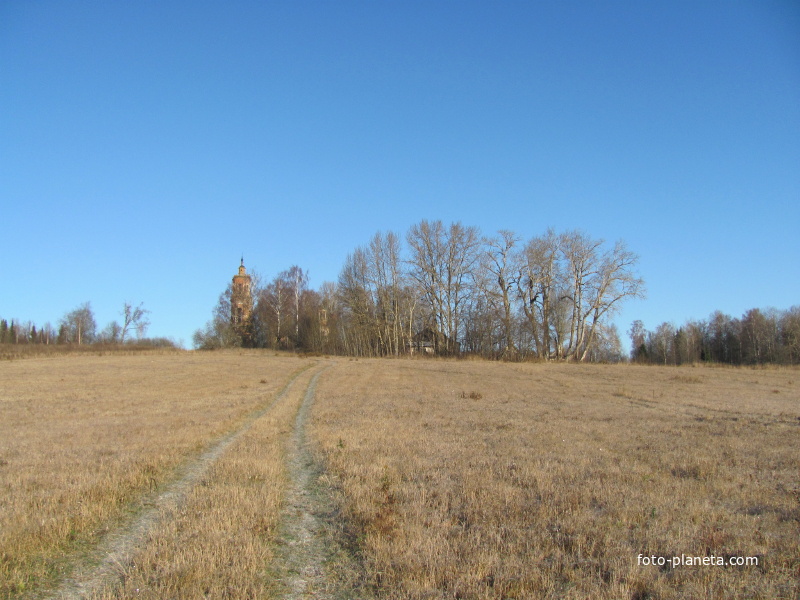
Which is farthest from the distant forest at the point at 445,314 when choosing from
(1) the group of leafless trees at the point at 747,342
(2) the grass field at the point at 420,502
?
(2) the grass field at the point at 420,502

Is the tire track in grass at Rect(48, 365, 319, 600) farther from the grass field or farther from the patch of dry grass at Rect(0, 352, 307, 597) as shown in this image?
the patch of dry grass at Rect(0, 352, 307, 597)

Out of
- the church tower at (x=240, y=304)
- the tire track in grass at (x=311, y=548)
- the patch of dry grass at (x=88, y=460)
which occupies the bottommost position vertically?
the tire track in grass at (x=311, y=548)

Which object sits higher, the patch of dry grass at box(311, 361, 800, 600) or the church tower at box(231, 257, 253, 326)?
the church tower at box(231, 257, 253, 326)

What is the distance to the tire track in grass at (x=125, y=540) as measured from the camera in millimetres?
5352

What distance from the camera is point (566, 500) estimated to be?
25.1 feet

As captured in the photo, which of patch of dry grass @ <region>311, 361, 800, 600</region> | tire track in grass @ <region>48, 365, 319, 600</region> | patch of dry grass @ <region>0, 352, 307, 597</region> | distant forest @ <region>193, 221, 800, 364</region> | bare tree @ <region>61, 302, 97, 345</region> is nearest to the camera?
patch of dry grass @ <region>311, 361, 800, 600</region>

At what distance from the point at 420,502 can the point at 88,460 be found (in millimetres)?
7414

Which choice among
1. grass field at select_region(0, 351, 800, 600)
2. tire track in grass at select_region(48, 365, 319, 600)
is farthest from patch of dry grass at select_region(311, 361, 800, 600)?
tire track in grass at select_region(48, 365, 319, 600)

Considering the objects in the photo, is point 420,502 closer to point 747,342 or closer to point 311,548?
point 311,548

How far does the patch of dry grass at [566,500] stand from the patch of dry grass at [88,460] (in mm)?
2172

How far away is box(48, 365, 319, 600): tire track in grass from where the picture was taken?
5352 mm

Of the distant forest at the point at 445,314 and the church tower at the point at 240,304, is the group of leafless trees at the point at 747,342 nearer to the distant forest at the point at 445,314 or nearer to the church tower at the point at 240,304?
the distant forest at the point at 445,314

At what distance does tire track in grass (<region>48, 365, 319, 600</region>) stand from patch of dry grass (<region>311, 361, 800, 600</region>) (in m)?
2.57

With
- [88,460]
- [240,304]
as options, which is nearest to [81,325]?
[240,304]
